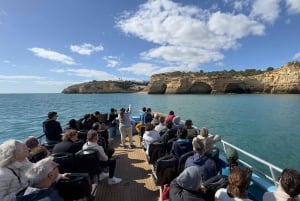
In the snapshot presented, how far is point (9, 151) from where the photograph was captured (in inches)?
109

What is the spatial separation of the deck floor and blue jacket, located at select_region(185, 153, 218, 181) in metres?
1.27

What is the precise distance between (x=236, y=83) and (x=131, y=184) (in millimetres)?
85797

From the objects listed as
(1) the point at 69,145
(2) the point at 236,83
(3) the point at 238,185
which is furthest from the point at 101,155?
(2) the point at 236,83

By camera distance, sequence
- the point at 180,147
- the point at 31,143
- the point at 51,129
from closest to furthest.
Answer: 1. the point at 31,143
2. the point at 180,147
3. the point at 51,129

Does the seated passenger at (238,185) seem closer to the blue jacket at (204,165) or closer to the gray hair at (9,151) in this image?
→ the blue jacket at (204,165)

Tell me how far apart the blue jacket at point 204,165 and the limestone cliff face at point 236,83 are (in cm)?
7561

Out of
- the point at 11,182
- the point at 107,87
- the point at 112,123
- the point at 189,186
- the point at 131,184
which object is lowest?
the point at 131,184

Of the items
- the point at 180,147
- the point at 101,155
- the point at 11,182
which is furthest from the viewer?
the point at 101,155

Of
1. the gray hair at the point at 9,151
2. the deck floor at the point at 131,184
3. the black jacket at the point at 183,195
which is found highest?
the gray hair at the point at 9,151

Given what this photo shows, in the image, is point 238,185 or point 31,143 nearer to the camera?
point 238,185

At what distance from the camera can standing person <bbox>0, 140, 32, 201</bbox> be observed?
101 inches

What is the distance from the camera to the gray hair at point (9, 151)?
2692 millimetres

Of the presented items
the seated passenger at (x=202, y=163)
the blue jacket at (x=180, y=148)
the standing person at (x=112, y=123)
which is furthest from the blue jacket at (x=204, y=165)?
the standing person at (x=112, y=123)

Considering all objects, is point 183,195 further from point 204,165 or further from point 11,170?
point 11,170
